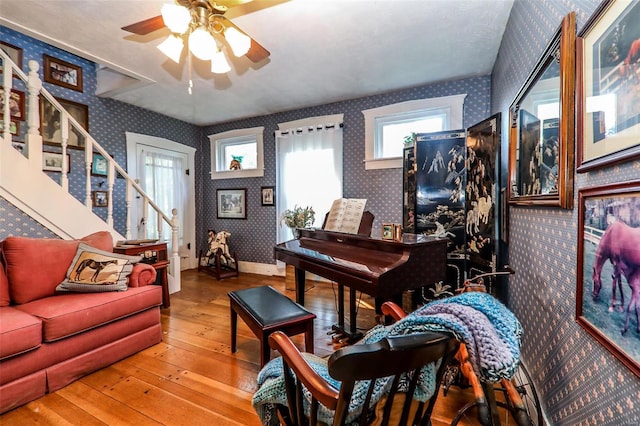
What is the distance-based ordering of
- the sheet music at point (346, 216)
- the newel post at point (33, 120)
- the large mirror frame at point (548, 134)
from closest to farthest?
the large mirror frame at point (548, 134), the newel post at point (33, 120), the sheet music at point (346, 216)

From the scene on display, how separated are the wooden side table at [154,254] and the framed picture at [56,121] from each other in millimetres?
1561

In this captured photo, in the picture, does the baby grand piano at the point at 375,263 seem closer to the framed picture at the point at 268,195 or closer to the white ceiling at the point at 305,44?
the white ceiling at the point at 305,44

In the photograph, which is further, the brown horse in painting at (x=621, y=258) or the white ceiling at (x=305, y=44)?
the white ceiling at (x=305, y=44)

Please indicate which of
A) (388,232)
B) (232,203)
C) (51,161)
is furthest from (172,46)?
(232,203)

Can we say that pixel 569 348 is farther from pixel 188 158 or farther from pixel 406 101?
pixel 188 158

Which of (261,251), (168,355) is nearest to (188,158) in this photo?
(261,251)

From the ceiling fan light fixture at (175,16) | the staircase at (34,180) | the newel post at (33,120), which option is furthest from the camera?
the newel post at (33,120)

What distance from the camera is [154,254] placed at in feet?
10.2

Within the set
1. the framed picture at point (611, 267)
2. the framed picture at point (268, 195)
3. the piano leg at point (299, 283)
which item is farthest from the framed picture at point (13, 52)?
the framed picture at point (611, 267)

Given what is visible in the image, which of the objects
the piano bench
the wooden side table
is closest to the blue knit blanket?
the piano bench

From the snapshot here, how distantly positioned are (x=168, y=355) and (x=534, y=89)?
3056mm

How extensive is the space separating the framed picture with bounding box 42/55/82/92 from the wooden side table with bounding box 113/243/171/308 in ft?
7.00

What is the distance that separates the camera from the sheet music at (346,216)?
2576mm

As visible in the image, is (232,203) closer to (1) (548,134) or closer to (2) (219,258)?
(2) (219,258)
